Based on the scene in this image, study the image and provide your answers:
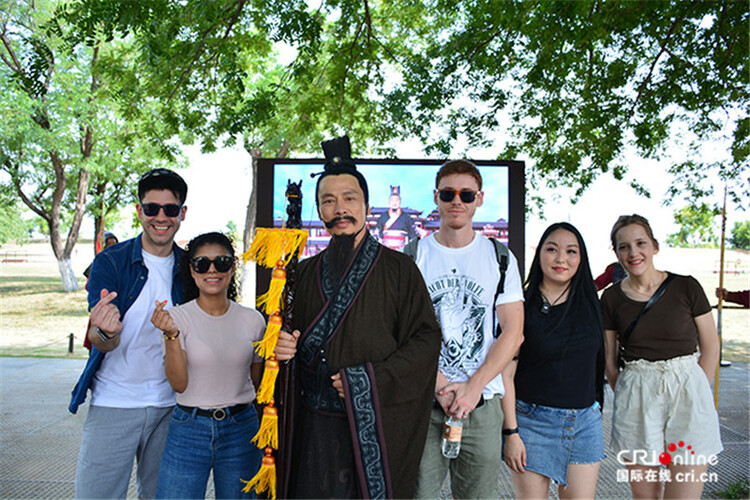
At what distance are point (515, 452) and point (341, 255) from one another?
1.28m

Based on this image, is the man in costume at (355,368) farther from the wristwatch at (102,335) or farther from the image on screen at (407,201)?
the image on screen at (407,201)

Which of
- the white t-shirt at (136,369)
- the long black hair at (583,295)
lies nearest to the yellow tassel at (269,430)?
the white t-shirt at (136,369)

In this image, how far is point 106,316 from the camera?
2.31 metres

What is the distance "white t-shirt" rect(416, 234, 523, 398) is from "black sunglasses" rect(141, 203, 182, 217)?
4.03 ft

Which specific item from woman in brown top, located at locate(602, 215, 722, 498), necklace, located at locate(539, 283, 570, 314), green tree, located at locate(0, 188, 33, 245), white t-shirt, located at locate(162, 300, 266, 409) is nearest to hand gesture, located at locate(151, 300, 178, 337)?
white t-shirt, located at locate(162, 300, 266, 409)

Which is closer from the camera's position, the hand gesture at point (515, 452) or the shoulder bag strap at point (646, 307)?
the hand gesture at point (515, 452)

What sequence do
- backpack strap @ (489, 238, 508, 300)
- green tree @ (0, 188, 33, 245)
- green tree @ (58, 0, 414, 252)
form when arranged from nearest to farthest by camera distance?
backpack strap @ (489, 238, 508, 300), green tree @ (58, 0, 414, 252), green tree @ (0, 188, 33, 245)

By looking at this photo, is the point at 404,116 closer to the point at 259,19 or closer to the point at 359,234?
the point at 259,19

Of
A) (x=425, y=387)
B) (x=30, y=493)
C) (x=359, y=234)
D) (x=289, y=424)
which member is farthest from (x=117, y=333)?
(x=30, y=493)

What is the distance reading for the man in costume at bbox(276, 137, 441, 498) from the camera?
82.3 inches

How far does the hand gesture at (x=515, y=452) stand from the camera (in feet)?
8.29

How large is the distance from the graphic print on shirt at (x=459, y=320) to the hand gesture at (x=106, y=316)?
1432mm

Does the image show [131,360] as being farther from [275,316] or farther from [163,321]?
[275,316]

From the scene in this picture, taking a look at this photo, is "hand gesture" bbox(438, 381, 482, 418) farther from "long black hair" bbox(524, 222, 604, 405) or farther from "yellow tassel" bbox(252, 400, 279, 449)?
"yellow tassel" bbox(252, 400, 279, 449)
